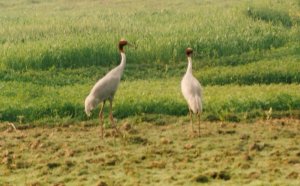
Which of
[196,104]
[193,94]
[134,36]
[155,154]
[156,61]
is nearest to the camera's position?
[155,154]

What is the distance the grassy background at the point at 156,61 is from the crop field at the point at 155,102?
30 millimetres

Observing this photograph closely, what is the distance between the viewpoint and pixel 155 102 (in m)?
14.7

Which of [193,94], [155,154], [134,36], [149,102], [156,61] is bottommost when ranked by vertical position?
[155,154]

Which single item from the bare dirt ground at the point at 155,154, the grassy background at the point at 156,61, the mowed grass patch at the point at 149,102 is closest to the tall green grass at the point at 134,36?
the grassy background at the point at 156,61

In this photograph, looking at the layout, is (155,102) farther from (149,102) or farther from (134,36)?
(134,36)

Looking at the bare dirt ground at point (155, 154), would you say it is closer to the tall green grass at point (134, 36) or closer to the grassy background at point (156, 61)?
the grassy background at point (156, 61)

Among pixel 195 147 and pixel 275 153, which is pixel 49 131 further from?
pixel 275 153

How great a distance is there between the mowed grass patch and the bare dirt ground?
1.80ft

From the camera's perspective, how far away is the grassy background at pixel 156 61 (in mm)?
14672

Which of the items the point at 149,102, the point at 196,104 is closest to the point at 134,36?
the point at 149,102

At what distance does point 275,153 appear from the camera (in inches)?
444

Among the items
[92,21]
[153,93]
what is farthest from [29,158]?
[92,21]

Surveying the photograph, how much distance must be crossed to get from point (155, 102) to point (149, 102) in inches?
4.5

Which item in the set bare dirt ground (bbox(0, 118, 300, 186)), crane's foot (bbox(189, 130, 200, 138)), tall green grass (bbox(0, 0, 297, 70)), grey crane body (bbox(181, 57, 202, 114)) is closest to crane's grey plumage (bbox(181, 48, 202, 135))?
grey crane body (bbox(181, 57, 202, 114))
